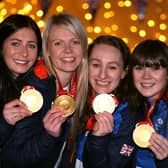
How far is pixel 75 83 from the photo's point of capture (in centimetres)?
273

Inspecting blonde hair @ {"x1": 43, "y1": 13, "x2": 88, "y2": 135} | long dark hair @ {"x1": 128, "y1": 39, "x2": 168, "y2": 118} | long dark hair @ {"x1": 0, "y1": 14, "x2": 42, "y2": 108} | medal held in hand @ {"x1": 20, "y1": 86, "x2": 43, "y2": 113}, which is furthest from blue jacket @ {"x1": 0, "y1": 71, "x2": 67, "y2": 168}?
long dark hair @ {"x1": 128, "y1": 39, "x2": 168, "y2": 118}

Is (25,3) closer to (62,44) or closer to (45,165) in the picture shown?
(62,44)

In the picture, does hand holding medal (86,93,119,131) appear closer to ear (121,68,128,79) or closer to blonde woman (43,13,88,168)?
blonde woman (43,13,88,168)

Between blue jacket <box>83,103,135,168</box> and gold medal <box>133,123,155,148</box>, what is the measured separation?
0.12m

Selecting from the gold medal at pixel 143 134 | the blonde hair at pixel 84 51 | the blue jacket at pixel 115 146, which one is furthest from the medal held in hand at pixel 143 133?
the blonde hair at pixel 84 51

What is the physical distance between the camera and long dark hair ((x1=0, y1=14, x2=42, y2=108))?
2.51 metres

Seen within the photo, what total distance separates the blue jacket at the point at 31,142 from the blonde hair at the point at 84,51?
30 centimetres

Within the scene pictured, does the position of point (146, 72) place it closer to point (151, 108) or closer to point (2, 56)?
point (151, 108)

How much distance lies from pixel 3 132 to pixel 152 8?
291 centimetres

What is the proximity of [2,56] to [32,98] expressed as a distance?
0.58 meters

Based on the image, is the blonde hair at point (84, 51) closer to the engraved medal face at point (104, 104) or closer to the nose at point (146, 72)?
the engraved medal face at point (104, 104)

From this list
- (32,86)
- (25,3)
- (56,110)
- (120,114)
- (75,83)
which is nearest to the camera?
(56,110)

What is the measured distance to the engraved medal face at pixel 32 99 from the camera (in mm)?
2283

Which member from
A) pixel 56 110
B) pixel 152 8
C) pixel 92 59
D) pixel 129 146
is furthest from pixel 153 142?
→ pixel 152 8
